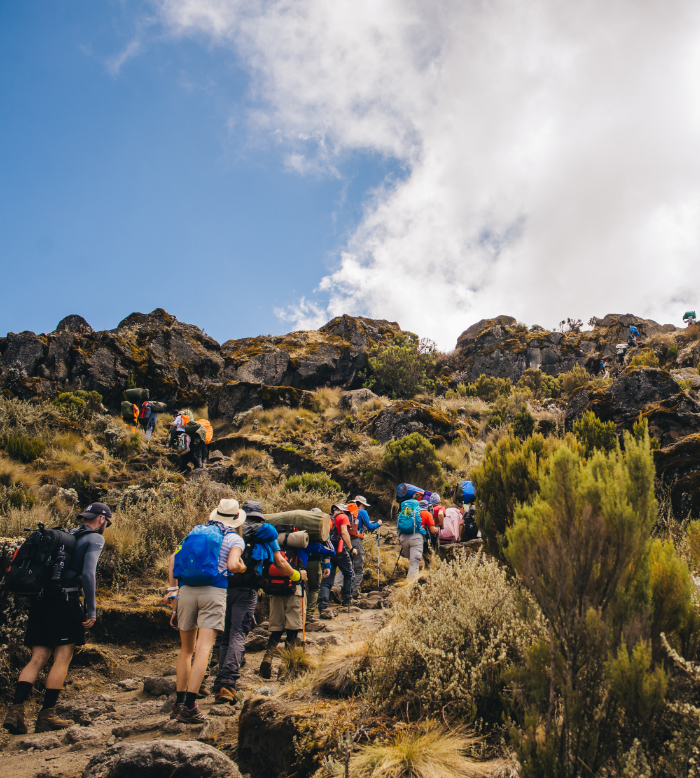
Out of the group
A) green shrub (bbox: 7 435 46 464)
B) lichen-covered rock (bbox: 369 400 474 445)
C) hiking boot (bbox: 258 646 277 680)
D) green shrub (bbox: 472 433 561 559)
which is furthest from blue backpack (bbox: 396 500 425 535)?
green shrub (bbox: 7 435 46 464)

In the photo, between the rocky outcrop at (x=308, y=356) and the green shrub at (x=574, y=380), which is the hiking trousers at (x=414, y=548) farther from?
the green shrub at (x=574, y=380)

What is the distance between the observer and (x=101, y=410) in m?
15.3

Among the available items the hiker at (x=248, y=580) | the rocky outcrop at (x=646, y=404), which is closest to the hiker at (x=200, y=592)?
the hiker at (x=248, y=580)

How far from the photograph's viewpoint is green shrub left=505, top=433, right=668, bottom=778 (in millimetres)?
2039

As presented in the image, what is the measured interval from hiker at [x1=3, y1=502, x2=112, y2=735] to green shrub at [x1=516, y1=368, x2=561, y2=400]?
69.5 feet

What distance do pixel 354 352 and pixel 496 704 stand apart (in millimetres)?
22984

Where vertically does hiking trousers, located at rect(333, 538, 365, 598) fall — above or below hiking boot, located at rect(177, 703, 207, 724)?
above

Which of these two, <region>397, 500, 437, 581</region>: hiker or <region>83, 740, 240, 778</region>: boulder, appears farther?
<region>397, 500, 437, 581</region>: hiker

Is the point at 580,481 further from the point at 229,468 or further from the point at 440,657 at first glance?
the point at 229,468

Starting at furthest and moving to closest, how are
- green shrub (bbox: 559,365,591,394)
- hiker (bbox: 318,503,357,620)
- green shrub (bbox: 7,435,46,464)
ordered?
green shrub (bbox: 559,365,591,394) < green shrub (bbox: 7,435,46,464) < hiker (bbox: 318,503,357,620)

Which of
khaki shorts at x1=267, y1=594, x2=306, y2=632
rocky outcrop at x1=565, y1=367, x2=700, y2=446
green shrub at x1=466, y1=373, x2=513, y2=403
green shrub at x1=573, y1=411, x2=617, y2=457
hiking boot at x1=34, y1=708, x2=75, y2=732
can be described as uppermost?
green shrub at x1=466, y1=373, x2=513, y2=403

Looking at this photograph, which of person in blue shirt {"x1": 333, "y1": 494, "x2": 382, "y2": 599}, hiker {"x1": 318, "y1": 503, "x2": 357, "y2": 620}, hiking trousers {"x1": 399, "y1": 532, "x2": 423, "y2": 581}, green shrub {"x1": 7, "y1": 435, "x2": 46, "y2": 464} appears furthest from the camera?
green shrub {"x1": 7, "y1": 435, "x2": 46, "y2": 464}

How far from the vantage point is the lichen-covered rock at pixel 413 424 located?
50.6 feet

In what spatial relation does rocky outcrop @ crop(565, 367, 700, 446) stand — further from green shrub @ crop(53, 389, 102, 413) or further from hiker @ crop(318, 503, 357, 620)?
green shrub @ crop(53, 389, 102, 413)
